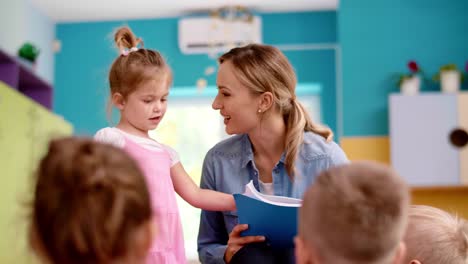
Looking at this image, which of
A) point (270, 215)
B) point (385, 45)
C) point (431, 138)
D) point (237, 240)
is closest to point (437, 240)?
point (270, 215)

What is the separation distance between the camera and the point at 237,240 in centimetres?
178

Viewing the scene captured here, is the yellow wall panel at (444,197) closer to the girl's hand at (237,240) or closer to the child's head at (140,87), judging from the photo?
the girl's hand at (237,240)

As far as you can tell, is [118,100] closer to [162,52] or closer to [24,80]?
[24,80]

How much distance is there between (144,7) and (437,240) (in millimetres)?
4047

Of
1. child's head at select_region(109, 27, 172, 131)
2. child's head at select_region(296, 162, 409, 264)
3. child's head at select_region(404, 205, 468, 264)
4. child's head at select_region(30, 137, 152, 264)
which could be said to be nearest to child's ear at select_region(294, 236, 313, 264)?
child's head at select_region(296, 162, 409, 264)

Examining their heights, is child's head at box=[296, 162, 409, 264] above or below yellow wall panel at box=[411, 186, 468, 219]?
above

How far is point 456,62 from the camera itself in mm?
4434

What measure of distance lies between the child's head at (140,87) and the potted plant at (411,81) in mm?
2799

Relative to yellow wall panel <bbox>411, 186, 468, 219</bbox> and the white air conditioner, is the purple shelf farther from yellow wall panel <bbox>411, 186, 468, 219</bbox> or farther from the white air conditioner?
yellow wall panel <bbox>411, 186, 468, 219</bbox>

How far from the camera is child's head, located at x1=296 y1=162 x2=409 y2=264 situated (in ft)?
3.13

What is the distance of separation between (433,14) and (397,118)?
0.88 metres

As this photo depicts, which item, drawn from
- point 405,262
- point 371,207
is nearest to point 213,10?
point 405,262

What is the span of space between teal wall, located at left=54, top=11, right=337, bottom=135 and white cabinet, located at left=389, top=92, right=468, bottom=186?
100 centimetres

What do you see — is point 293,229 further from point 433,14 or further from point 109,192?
point 433,14
